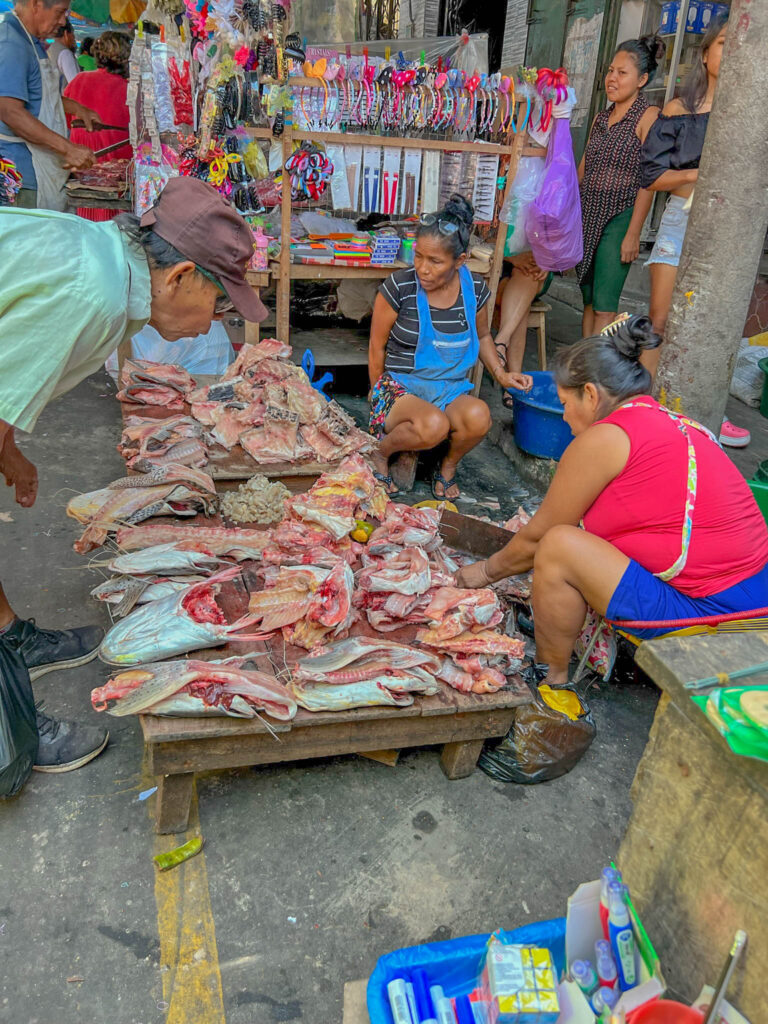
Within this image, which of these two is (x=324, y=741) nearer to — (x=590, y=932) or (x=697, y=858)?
(x=590, y=932)

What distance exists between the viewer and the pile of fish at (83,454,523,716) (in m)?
2.35

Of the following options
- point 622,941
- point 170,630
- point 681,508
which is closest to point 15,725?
point 170,630

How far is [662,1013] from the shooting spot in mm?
1306

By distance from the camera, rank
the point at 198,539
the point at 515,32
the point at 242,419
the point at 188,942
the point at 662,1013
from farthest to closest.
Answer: the point at 515,32 → the point at 242,419 → the point at 198,539 → the point at 188,942 → the point at 662,1013

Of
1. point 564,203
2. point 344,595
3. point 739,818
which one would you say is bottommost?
point 344,595

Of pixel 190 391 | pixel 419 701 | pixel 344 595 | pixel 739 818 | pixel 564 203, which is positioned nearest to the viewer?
pixel 739 818

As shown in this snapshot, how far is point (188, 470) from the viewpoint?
3488mm

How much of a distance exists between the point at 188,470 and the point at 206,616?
107 centimetres

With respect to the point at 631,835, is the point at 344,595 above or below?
below

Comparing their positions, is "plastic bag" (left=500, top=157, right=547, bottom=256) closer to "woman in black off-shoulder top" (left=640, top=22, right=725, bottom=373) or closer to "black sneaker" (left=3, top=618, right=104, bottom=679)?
"woman in black off-shoulder top" (left=640, top=22, right=725, bottom=373)

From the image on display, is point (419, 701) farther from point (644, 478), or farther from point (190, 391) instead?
point (190, 391)

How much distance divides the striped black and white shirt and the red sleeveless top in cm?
202

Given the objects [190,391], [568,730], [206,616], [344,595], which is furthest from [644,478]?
[190,391]

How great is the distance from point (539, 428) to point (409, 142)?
2052 millimetres
